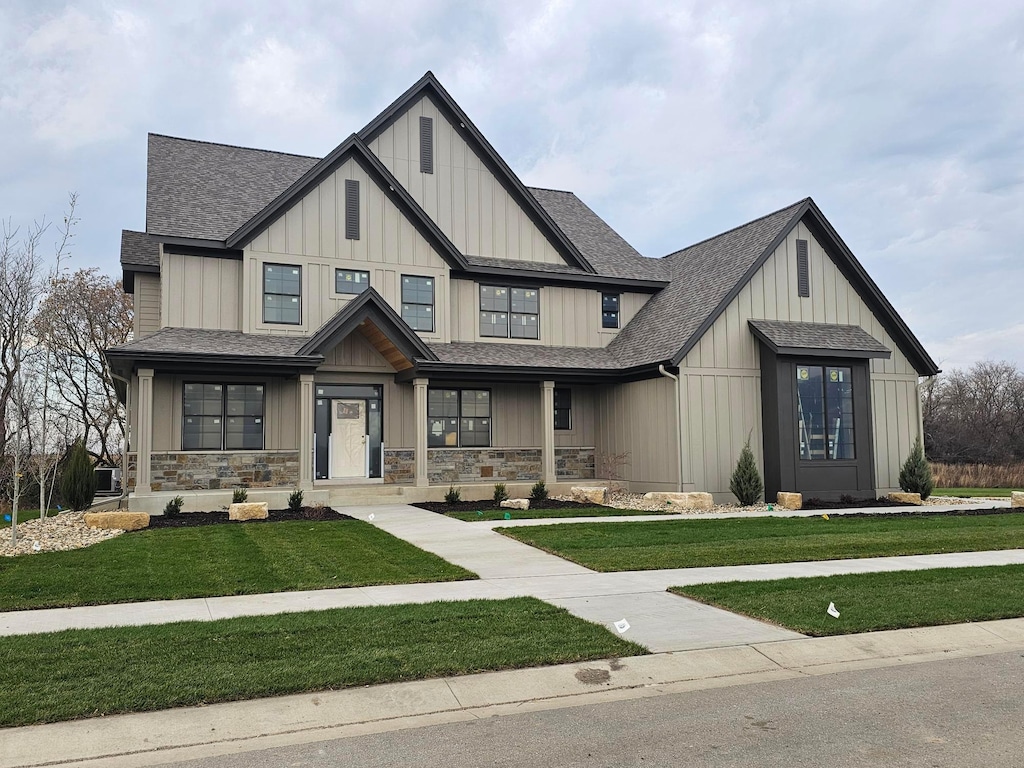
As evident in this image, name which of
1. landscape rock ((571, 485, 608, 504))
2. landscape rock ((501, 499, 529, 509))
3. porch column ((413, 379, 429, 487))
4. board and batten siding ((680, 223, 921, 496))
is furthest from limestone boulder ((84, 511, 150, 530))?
board and batten siding ((680, 223, 921, 496))

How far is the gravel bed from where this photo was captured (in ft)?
40.7

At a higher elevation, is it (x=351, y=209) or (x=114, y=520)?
(x=351, y=209)

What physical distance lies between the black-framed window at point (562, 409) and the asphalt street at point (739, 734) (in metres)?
16.6

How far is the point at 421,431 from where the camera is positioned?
19766 mm

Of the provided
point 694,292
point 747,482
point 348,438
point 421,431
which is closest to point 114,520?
point 348,438

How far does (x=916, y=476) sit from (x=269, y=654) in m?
19.2

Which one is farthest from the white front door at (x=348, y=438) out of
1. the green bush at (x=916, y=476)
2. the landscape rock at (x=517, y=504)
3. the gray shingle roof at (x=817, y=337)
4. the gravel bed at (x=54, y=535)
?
the green bush at (x=916, y=476)

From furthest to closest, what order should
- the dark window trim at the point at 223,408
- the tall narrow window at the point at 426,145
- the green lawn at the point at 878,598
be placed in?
the tall narrow window at the point at 426,145
the dark window trim at the point at 223,408
the green lawn at the point at 878,598

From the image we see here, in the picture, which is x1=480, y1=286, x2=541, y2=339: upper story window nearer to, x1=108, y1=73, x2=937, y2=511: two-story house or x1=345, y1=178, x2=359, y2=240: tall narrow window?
x1=108, y1=73, x2=937, y2=511: two-story house

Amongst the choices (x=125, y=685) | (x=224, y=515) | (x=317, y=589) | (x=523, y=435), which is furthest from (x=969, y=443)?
(x=125, y=685)

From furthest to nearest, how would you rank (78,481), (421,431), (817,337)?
(817,337)
(421,431)
(78,481)

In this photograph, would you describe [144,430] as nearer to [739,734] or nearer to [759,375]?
[759,375]

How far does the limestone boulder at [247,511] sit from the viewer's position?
16.2 metres

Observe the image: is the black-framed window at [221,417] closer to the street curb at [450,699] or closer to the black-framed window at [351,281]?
the black-framed window at [351,281]
